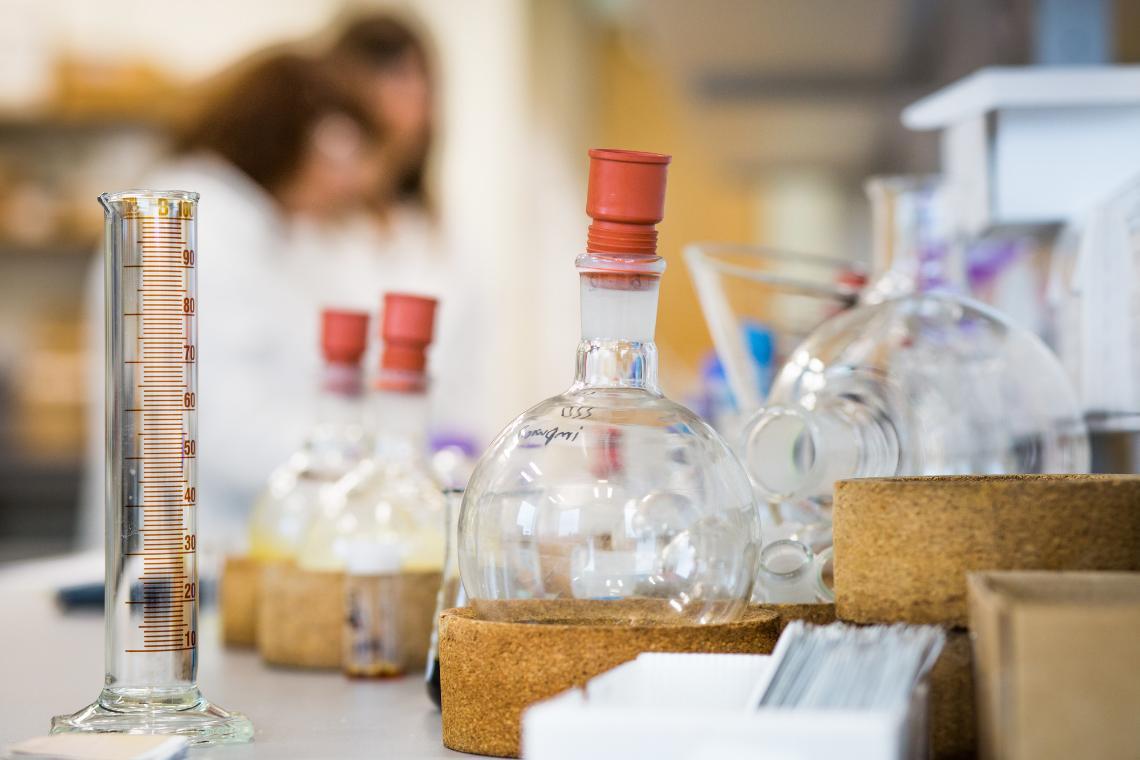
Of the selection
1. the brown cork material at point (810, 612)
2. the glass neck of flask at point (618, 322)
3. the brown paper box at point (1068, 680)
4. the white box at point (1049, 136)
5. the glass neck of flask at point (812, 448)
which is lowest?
the brown cork material at point (810, 612)

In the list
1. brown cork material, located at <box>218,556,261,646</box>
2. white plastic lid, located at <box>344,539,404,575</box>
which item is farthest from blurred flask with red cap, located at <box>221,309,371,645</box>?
white plastic lid, located at <box>344,539,404,575</box>

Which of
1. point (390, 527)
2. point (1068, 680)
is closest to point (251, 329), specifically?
point (390, 527)

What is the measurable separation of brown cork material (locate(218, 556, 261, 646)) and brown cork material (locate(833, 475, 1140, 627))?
586 mm

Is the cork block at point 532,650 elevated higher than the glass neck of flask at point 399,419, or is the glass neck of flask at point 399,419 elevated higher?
the glass neck of flask at point 399,419

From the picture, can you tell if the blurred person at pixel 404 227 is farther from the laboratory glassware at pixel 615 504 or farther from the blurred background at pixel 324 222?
the laboratory glassware at pixel 615 504

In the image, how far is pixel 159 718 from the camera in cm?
59

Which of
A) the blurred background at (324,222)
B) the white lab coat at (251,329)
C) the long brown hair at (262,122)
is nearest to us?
the white lab coat at (251,329)

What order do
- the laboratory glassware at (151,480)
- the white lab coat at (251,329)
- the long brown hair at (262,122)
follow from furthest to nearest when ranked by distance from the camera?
1. the long brown hair at (262,122)
2. the white lab coat at (251,329)
3. the laboratory glassware at (151,480)

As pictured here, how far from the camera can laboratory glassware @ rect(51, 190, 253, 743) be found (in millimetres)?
604

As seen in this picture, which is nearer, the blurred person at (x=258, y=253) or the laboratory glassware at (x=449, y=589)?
the laboratory glassware at (x=449, y=589)

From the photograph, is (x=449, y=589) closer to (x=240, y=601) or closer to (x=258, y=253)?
(x=240, y=601)

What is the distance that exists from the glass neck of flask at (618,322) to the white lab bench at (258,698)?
17cm

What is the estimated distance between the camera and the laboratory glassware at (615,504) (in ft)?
1.81

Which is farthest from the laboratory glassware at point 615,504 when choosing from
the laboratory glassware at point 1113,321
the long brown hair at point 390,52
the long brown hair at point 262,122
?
the long brown hair at point 390,52
